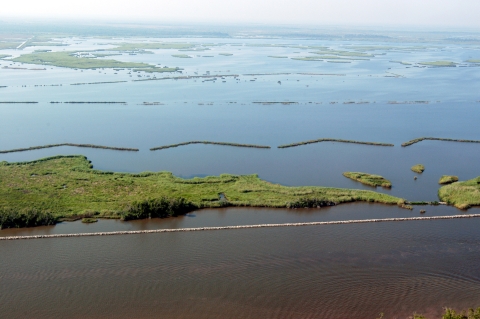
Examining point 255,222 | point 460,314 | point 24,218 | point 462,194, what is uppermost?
point 462,194

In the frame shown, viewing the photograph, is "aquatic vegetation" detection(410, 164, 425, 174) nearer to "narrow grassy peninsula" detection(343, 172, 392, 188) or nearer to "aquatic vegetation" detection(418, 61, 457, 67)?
"narrow grassy peninsula" detection(343, 172, 392, 188)

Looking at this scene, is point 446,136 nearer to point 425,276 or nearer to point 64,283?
point 425,276

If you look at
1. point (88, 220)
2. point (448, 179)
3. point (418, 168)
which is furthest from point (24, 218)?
point (448, 179)

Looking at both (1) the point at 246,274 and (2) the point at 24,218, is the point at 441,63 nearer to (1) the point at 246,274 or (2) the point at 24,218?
(1) the point at 246,274

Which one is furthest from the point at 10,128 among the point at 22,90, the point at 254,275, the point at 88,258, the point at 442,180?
the point at 442,180

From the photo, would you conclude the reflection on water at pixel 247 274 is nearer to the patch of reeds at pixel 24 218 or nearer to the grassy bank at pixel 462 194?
the patch of reeds at pixel 24 218

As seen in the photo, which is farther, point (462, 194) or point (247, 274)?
point (462, 194)
